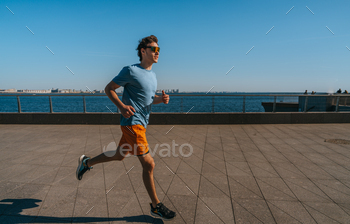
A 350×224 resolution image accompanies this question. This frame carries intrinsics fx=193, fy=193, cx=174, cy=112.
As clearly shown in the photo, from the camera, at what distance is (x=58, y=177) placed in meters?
3.15

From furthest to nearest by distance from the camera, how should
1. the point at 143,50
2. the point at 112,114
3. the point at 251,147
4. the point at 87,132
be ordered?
the point at 112,114 → the point at 87,132 → the point at 251,147 → the point at 143,50

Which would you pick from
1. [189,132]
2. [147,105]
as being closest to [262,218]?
[147,105]

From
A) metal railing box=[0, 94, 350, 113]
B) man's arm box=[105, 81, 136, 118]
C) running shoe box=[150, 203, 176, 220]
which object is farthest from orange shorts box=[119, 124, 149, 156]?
metal railing box=[0, 94, 350, 113]

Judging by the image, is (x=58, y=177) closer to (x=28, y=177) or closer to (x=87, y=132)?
(x=28, y=177)

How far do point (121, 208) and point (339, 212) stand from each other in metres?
2.52

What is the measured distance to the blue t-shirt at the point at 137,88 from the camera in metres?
2.07

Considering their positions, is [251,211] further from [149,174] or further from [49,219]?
[49,219]

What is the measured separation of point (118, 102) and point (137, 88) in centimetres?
27

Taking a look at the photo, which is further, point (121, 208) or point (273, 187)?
point (273, 187)

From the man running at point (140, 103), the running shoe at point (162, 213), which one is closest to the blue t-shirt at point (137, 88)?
the man running at point (140, 103)

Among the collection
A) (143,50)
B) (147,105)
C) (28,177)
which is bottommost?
(28,177)

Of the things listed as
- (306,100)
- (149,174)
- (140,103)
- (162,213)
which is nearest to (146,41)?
(140,103)

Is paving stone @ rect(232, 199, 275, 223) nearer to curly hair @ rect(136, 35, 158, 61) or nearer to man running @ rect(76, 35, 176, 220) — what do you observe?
man running @ rect(76, 35, 176, 220)

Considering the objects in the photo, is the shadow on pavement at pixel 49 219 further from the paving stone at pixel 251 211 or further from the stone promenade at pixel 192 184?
the paving stone at pixel 251 211
